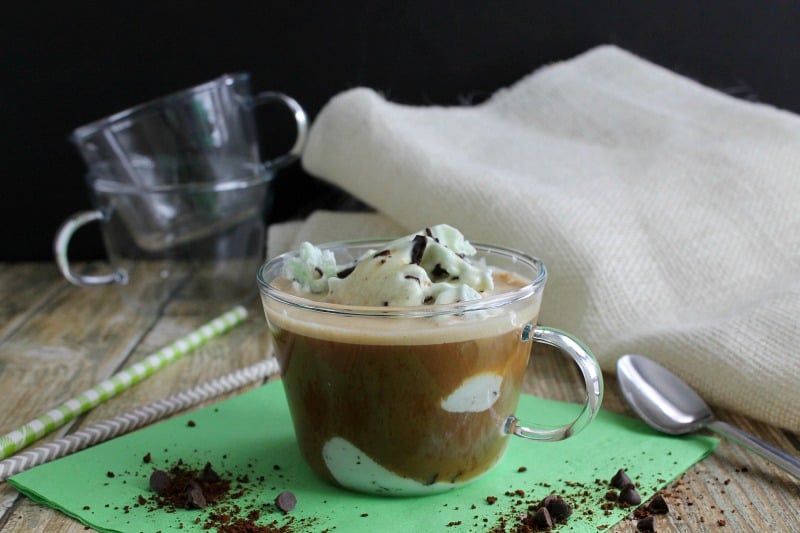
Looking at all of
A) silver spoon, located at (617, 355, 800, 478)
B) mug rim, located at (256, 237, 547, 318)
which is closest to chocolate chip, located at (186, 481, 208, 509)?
mug rim, located at (256, 237, 547, 318)

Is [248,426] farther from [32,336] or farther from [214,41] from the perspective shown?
[214,41]

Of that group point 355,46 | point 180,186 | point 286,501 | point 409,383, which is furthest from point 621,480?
point 355,46

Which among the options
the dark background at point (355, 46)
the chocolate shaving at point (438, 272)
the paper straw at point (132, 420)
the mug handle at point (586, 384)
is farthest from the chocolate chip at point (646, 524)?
the dark background at point (355, 46)

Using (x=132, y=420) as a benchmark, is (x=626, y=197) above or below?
above

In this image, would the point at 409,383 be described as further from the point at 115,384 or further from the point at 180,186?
the point at 180,186

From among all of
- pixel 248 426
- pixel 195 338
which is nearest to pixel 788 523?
pixel 248 426

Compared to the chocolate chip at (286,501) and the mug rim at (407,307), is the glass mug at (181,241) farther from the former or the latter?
the chocolate chip at (286,501)

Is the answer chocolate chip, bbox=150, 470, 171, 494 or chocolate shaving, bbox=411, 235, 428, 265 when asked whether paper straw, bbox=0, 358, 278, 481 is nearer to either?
chocolate chip, bbox=150, 470, 171, 494

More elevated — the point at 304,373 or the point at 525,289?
the point at 525,289
